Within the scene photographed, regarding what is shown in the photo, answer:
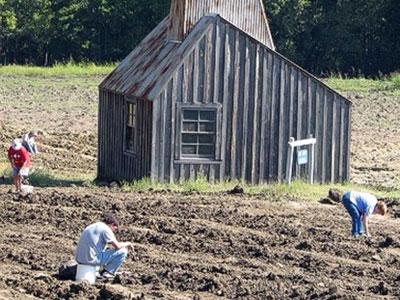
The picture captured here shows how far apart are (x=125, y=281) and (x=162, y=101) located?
11778mm

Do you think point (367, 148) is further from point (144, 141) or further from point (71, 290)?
point (71, 290)

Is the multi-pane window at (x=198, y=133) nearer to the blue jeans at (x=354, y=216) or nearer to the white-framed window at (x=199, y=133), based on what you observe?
the white-framed window at (x=199, y=133)

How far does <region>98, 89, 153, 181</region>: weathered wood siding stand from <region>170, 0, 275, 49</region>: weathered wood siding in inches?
80.9

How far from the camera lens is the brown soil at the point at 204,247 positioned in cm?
1986

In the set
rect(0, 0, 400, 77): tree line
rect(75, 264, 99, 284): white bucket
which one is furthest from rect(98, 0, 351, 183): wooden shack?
rect(0, 0, 400, 77): tree line

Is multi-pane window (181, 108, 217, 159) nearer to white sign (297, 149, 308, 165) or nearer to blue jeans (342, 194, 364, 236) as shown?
white sign (297, 149, 308, 165)

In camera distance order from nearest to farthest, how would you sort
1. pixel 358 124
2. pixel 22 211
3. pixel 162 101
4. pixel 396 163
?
pixel 22 211, pixel 162 101, pixel 396 163, pixel 358 124

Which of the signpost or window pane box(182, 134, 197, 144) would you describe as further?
the signpost

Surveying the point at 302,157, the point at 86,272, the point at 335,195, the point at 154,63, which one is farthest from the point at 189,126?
the point at 86,272

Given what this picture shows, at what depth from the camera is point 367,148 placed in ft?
135

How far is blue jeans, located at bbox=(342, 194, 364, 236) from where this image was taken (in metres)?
24.6

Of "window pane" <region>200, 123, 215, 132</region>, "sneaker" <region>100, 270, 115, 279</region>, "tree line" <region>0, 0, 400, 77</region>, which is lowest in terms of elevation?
"sneaker" <region>100, 270, 115, 279</region>

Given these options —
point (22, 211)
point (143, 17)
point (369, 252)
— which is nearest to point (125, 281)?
point (369, 252)

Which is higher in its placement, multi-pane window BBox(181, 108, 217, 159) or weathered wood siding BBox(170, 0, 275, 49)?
weathered wood siding BBox(170, 0, 275, 49)
